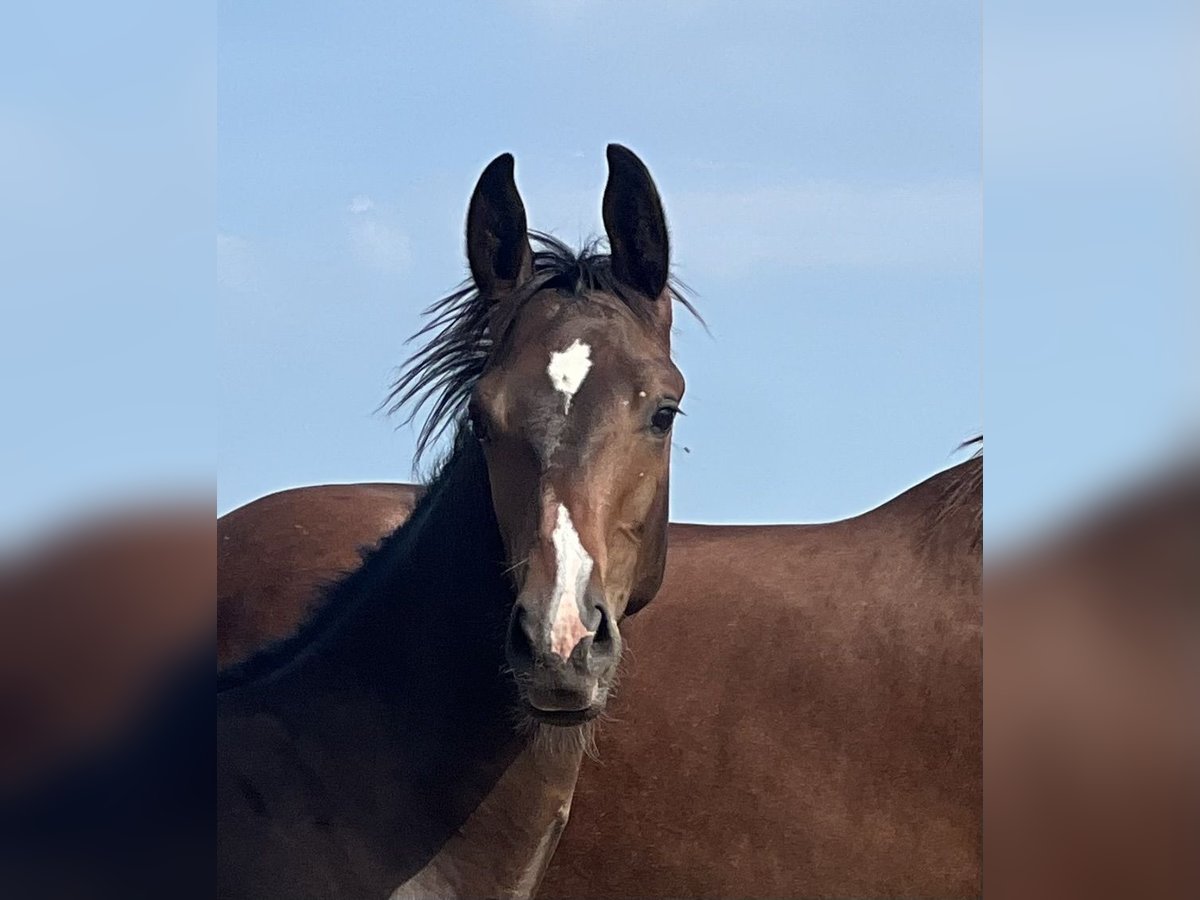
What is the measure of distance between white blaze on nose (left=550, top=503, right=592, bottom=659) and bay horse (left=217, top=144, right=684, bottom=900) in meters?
0.05

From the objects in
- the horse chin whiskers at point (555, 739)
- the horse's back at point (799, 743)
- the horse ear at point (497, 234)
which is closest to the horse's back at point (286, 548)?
the horse's back at point (799, 743)

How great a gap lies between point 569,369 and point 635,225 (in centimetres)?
52

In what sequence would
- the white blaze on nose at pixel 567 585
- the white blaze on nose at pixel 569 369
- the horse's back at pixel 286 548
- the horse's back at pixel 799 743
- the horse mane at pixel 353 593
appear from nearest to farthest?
1. the white blaze on nose at pixel 567 585
2. the white blaze on nose at pixel 569 369
3. the horse mane at pixel 353 593
4. the horse's back at pixel 799 743
5. the horse's back at pixel 286 548

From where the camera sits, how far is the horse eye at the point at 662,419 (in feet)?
9.21

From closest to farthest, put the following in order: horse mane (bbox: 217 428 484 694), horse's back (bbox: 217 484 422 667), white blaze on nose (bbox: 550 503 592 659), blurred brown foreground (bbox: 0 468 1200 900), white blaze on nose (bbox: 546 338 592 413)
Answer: blurred brown foreground (bbox: 0 468 1200 900) < white blaze on nose (bbox: 550 503 592 659) < white blaze on nose (bbox: 546 338 592 413) < horse mane (bbox: 217 428 484 694) < horse's back (bbox: 217 484 422 667)

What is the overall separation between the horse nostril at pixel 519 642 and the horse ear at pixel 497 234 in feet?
3.00

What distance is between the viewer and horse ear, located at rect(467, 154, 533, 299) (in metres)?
3.07

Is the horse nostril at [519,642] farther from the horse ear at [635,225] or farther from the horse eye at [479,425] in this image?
the horse ear at [635,225]

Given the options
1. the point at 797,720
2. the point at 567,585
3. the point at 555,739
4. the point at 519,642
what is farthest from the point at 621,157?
the point at 797,720

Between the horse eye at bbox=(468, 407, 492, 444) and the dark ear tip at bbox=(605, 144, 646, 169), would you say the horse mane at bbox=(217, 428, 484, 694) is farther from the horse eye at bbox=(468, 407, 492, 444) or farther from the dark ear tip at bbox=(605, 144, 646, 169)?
the dark ear tip at bbox=(605, 144, 646, 169)

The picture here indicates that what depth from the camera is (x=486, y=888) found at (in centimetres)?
290

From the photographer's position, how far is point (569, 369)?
108 inches

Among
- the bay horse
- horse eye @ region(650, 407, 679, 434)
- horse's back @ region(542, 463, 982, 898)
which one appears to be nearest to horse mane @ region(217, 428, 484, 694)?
the bay horse
